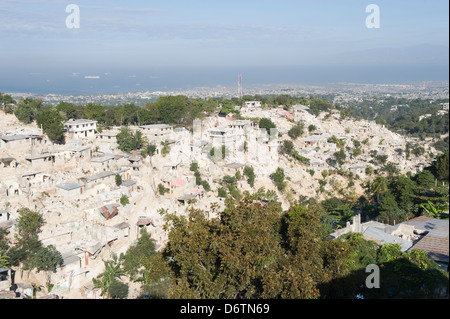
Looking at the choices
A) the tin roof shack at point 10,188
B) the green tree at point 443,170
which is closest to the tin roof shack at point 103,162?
the tin roof shack at point 10,188

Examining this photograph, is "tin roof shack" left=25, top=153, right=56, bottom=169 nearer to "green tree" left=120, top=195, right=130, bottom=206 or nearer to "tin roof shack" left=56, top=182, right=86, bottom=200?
"tin roof shack" left=56, top=182, right=86, bottom=200

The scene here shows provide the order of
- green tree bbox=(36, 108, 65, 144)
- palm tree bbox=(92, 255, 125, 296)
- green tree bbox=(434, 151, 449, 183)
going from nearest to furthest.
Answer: green tree bbox=(434, 151, 449, 183), palm tree bbox=(92, 255, 125, 296), green tree bbox=(36, 108, 65, 144)

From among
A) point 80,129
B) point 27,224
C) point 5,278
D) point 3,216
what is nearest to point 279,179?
point 80,129

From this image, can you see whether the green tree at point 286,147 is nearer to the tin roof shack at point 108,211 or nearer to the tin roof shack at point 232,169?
the tin roof shack at point 232,169

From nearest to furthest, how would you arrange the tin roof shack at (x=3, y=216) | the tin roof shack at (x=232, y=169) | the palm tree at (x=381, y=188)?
the tin roof shack at (x=3, y=216)
the palm tree at (x=381, y=188)
the tin roof shack at (x=232, y=169)

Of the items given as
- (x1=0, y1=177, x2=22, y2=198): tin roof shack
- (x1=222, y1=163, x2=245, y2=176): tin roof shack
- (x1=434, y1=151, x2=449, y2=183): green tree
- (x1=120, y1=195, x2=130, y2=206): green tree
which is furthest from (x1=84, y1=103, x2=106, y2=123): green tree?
(x1=434, y1=151, x2=449, y2=183): green tree
